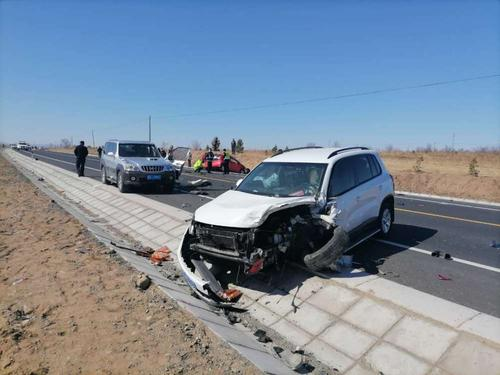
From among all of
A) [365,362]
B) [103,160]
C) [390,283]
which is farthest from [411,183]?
[365,362]

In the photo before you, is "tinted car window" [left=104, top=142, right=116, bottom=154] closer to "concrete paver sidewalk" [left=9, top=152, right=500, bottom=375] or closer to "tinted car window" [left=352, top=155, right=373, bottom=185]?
"tinted car window" [left=352, top=155, right=373, bottom=185]

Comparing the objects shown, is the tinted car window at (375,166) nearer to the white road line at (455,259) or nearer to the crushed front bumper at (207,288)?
the white road line at (455,259)

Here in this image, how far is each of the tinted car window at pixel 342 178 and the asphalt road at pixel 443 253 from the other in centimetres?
130

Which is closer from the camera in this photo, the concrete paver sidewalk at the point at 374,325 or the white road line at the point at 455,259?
the concrete paver sidewalk at the point at 374,325

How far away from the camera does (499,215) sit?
40.4 ft

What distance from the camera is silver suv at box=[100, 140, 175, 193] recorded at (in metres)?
15.6

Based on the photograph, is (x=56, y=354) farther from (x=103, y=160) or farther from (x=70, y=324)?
(x=103, y=160)

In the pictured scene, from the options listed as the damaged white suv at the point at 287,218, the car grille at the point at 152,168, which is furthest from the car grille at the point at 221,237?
the car grille at the point at 152,168

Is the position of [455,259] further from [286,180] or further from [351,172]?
[286,180]

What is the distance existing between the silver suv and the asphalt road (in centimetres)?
395

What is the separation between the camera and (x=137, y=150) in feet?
56.1

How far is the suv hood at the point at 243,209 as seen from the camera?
5.51m

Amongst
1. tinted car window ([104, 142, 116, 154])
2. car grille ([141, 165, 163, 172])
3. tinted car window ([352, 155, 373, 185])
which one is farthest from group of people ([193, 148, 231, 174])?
tinted car window ([352, 155, 373, 185])

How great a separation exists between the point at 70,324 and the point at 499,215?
1259 cm
